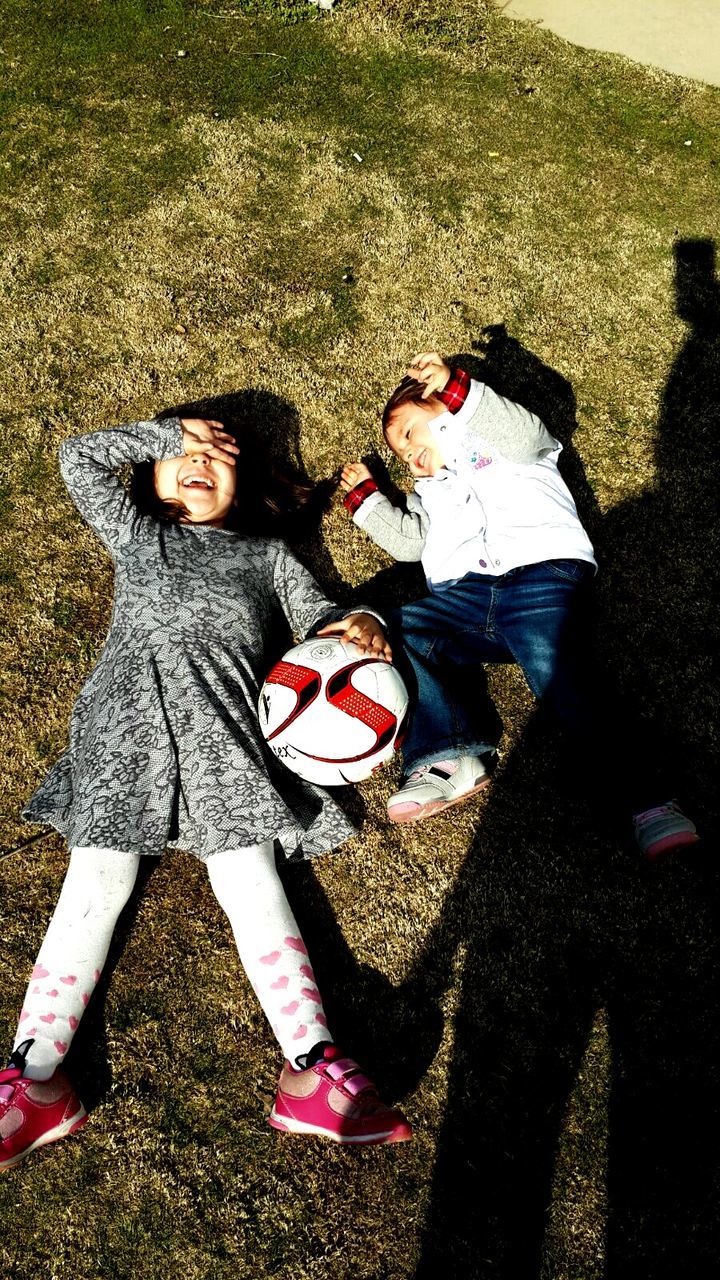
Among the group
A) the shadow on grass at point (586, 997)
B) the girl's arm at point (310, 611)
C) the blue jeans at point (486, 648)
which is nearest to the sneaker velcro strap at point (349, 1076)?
the shadow on grass at point (586, 997)

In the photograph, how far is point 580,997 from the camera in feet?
10.7

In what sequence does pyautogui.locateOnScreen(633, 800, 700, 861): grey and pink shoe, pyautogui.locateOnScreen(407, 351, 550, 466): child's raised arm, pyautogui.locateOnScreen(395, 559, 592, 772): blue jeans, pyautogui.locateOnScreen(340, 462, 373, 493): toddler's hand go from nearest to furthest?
pyautogui.locateOnScreen(633, 800, 700, 861): grey and pink shoe
pyautogui.locateOnScreen(395, 559, 592, 772): blue jeans
pyautogui.locateOnScreen(407, 351, 550, 466): child's raised arm
pyautogui.locateOnScreen(340, 462, 373, 493): toddler's hand

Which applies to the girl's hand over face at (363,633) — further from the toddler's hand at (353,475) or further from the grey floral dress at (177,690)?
the toddler's hand at (353,475)

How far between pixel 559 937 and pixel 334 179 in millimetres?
4368

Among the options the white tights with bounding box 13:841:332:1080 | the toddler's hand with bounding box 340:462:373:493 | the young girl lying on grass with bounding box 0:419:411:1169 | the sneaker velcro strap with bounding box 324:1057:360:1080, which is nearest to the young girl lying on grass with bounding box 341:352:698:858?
the toddler's hand with bounding box 340:462:373:493

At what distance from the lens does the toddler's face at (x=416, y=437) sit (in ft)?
12.4

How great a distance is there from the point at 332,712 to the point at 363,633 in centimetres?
38

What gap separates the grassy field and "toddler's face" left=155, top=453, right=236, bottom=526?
1.99 ft

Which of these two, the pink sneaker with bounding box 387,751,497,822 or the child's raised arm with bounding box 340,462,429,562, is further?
the child's raised arm with bounding box 340,462,429,562

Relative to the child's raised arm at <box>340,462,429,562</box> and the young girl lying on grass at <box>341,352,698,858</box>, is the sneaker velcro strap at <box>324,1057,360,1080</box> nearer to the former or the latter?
the young girl lying on grass at <box>341,352,698,858</box>

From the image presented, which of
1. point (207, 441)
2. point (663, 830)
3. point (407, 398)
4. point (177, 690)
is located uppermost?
point (407, 398)

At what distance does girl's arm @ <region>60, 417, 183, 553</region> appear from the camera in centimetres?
374

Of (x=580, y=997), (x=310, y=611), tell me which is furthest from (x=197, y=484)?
(x=580, y=997)

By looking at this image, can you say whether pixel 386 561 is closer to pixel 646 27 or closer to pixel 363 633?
pixel 363 633
